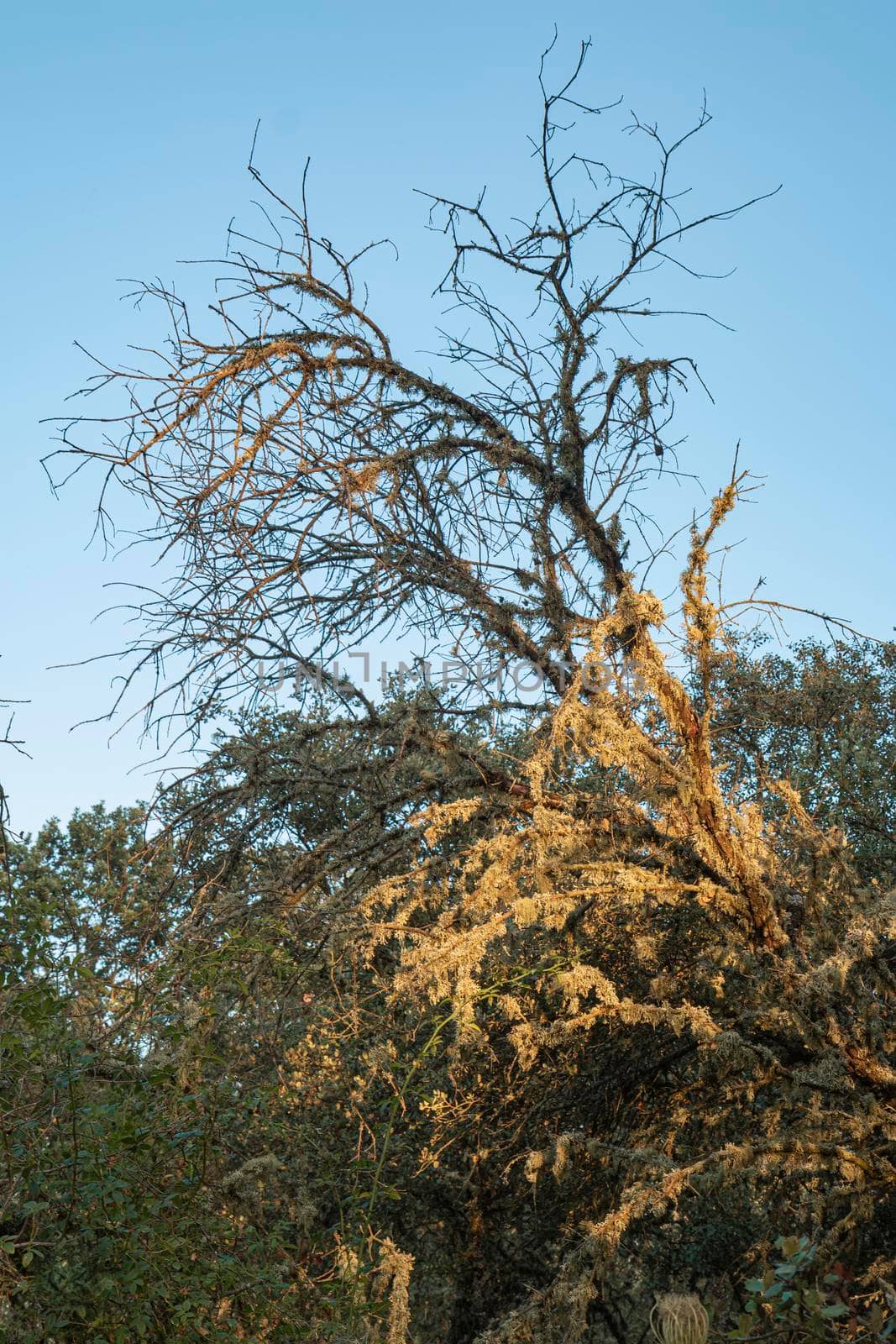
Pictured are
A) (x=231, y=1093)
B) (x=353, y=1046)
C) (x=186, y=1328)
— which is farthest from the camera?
(x=353, y=1046)

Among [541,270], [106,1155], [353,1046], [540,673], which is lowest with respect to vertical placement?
[106,1155]

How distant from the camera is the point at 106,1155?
12.4ft

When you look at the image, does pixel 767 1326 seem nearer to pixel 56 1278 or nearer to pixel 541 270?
pixel 56 1278

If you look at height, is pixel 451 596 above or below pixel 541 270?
below

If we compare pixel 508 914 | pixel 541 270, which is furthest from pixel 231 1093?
pixel 541 270

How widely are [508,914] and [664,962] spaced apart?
4.78 ft

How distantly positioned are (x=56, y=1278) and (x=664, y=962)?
3.15 m

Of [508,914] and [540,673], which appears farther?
[540,673]

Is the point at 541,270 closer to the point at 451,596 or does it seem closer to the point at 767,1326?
the point at 451,596

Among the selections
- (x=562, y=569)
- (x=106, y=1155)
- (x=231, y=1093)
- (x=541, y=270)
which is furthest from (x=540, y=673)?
(x=106, y=1155)

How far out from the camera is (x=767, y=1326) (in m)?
3.65

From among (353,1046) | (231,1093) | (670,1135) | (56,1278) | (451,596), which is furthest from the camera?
(353,1046)

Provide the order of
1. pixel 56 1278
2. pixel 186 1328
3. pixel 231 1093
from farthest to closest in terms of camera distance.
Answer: pixel 231 1093, pixel 186 1328, pixel 56 1278

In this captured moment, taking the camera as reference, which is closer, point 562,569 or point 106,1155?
point 106,1155
